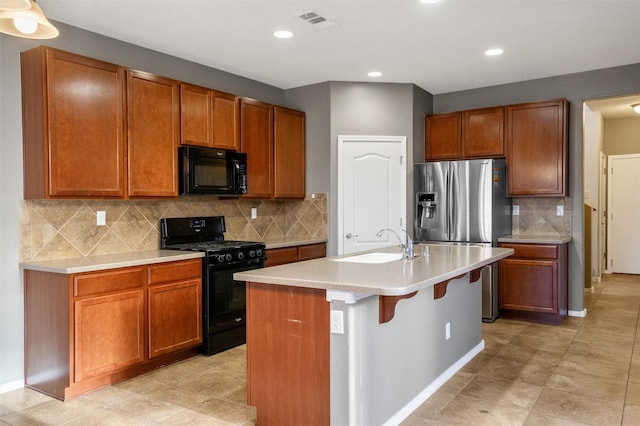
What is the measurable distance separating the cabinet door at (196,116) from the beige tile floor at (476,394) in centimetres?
188

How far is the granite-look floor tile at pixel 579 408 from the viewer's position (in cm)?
274

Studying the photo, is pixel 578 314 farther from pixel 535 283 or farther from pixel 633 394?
pixel 633 394

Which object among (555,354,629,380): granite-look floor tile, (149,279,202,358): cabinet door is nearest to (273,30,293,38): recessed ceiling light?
(149,279,202,358): cabinet door

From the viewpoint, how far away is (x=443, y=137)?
→ 5.67m

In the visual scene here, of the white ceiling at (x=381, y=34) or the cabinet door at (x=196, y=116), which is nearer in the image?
the white ceiling at (x=381, y=34)

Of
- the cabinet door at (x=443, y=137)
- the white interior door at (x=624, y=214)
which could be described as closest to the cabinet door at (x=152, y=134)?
the cabinet door at (x=443, y=137)

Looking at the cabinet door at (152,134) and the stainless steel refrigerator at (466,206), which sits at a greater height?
the cabinet door at (152,134)

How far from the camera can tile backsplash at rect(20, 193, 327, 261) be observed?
11.3 feet

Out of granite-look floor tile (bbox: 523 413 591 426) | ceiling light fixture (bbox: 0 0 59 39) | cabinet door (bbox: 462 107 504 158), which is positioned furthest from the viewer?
cabinet door (bbox: 462 107 504 158)

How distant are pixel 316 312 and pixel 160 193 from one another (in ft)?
7.02

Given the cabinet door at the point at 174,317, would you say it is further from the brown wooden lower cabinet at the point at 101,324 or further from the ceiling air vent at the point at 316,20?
the ceiling air vent at the point at 316,20

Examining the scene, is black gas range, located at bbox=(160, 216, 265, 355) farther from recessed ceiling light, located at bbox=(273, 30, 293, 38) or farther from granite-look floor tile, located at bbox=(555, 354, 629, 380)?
granite-look floor tile, located at bbox=(555, 354, 629, 380)

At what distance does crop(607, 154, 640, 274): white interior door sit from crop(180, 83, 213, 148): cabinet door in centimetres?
704

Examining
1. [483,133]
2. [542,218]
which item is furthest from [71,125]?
[542,218]
